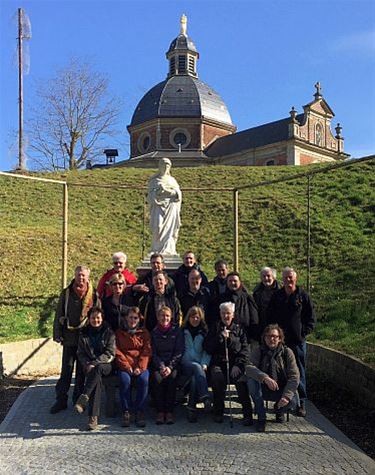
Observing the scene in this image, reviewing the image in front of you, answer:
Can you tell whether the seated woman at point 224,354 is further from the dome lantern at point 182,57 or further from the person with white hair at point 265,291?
the dome lantern at point 182,57

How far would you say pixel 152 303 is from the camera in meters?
6.50

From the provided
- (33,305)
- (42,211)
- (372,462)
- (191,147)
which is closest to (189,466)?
(372,462)

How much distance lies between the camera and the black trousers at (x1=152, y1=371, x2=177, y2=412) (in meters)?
5.95

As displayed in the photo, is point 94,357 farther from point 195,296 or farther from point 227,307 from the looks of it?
point 227,307

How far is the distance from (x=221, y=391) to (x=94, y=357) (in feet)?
4.71

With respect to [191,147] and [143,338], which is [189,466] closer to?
[143,338]

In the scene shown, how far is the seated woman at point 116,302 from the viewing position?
6582 mm

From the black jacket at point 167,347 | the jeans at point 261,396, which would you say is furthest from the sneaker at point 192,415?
the jeans at point 261,396

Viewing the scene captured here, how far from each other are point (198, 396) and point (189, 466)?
4.43 feet

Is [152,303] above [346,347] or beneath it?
above

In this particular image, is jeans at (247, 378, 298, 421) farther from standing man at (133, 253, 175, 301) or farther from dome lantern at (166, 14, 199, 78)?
dome lantern at (166, 14, 199, 78)

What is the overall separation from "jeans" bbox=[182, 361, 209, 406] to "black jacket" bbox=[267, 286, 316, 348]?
1.07 metres

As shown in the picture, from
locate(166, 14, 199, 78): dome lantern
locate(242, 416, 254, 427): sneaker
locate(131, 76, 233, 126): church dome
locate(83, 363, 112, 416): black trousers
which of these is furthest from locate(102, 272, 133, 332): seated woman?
locate(166, 14, 199, 78): dome lantern

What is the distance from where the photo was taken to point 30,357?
851cm
